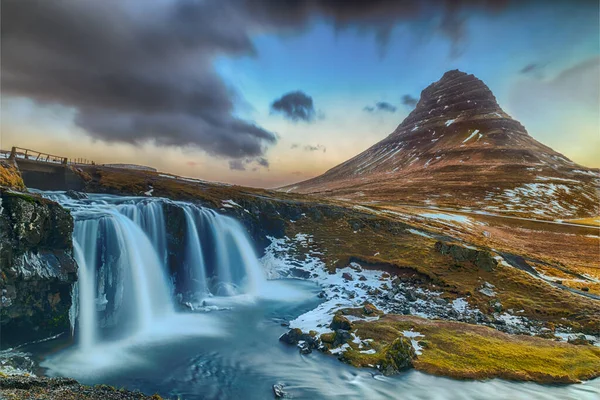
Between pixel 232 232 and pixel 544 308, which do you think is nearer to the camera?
pixel 544 308

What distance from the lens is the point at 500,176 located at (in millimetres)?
145000

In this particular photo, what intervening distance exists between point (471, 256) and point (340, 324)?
68.2ft

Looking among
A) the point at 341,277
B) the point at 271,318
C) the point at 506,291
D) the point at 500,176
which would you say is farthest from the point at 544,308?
the point at 500,176

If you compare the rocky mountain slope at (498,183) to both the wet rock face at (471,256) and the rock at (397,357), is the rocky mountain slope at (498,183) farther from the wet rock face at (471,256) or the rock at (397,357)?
the rock at (397,357)

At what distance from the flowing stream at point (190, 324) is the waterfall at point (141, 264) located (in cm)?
9

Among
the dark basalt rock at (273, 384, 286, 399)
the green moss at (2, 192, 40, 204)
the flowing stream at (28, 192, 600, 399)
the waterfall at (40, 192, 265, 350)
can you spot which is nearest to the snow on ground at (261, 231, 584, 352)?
the flowing stream at (28, 192, 600, 399)

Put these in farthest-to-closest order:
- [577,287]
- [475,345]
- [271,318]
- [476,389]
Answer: [577,287], [271,318], [475,345], [476,389]

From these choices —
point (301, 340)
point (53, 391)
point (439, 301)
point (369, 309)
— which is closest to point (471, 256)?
point (439, 301)

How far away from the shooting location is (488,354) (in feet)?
58.1

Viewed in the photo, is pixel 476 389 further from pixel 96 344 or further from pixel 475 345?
pixel 96 344

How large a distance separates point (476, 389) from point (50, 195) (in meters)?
38.4

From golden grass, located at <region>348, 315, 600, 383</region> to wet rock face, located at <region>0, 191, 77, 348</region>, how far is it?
690 inches

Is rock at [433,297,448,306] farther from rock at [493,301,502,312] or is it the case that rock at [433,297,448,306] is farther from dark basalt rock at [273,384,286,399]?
dark basalt rock at [273,384,286,399]

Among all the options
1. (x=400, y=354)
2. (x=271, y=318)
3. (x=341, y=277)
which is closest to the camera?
(x=400, y=354)
